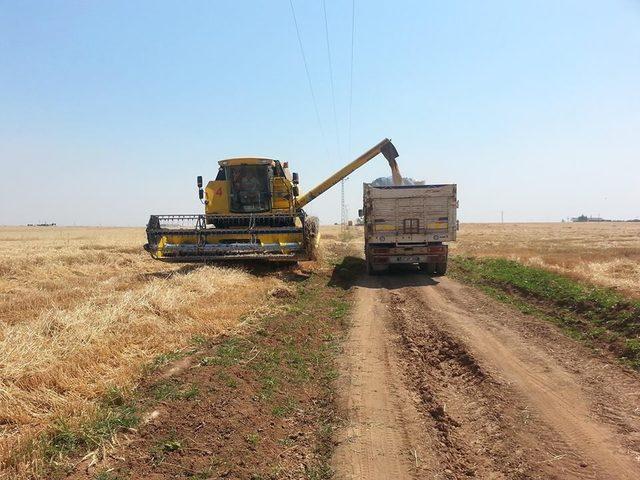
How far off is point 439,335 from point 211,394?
431 centimetres

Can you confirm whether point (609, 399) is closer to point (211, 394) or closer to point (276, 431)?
point (276, 431)

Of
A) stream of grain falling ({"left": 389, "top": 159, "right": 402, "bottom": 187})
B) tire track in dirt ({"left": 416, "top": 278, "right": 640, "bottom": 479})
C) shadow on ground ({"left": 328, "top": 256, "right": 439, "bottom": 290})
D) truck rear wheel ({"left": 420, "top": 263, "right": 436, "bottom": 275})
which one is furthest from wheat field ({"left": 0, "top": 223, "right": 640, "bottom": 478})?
stream of grain falling ({"left": 389, "top": 159, "right": 402, "bottom": 187})

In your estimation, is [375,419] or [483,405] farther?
[483,405]

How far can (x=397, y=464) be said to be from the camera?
3.73 meters

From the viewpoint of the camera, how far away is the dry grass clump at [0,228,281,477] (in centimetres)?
431

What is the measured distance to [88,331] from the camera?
6.10m

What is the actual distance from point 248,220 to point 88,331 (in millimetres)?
9326

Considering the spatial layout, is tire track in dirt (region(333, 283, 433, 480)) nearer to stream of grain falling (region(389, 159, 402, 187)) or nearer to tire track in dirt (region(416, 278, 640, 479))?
tire track in dirt (region(416, 278, 640, 479))

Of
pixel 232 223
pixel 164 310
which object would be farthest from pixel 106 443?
pixel 232 223

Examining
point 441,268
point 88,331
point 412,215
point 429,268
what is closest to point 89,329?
point 88,331

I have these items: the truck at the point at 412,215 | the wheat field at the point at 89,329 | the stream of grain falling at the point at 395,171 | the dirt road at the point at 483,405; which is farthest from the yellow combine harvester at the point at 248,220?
the dirt road at the point at 483,405

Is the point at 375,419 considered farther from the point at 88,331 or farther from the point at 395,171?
the point at 395,171

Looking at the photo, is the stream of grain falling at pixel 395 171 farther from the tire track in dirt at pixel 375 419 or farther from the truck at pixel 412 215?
the tire track in dirt at pixel 375 419

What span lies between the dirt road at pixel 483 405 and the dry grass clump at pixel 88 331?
8.47 ft
